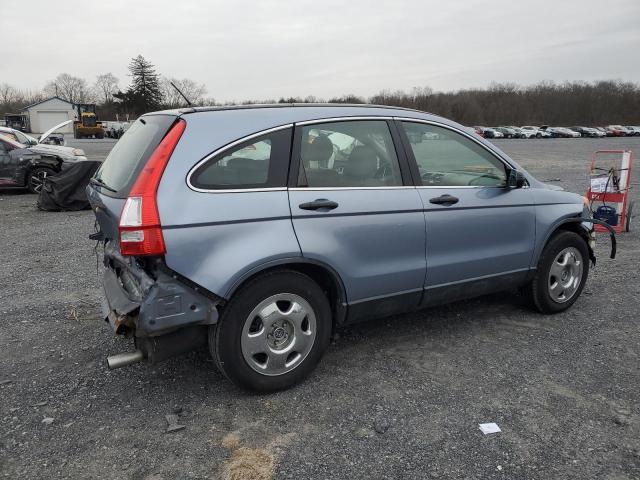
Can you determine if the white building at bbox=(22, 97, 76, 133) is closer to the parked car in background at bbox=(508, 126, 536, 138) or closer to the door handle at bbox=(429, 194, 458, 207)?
the parked car in background at bbox=(508, 126, 536, 138)

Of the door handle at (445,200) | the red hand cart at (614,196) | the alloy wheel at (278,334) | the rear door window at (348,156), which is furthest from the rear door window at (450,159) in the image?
the red hand cart at (614,196)

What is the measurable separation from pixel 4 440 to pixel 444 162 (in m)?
3.42

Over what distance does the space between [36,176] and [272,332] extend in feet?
38.2

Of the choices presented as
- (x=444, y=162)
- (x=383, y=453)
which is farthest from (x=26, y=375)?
(x=444, y=162)

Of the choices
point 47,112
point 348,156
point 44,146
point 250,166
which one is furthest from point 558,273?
point 47,112

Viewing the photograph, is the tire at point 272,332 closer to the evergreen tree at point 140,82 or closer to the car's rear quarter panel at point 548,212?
the car's rear quarter panel at point 548,212

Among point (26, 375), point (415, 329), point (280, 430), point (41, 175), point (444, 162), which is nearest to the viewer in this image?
point (280, 430)

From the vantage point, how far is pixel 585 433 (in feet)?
9.64

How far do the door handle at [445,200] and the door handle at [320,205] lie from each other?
85cm

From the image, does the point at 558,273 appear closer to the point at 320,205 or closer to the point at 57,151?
the point at 320,205

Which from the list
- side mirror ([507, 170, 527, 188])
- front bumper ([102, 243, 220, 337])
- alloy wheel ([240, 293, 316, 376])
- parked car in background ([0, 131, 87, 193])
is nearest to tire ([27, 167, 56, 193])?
parked car in background ([0, 131, 87, 193])

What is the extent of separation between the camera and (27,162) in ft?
40.8

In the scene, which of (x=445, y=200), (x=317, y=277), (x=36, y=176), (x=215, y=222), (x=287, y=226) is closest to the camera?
(x=215, y=222)

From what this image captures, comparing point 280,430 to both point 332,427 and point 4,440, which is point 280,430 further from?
point 4,440
